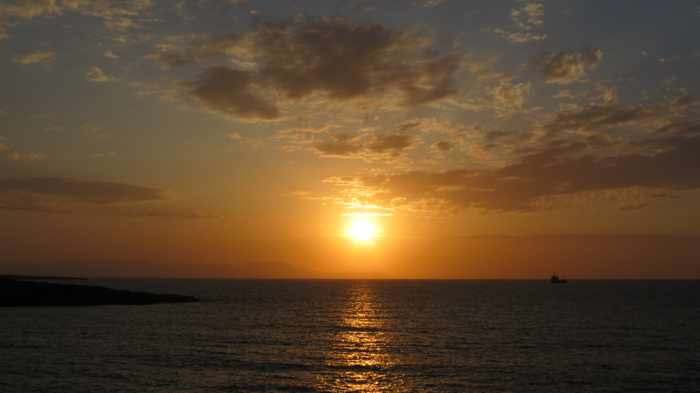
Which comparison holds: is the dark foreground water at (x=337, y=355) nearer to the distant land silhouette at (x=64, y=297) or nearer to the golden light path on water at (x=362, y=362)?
the golden light path on water at (x=362, y=362)

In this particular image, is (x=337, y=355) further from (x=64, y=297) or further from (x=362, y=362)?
(x=64, y=297)

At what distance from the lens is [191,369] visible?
44.6 m

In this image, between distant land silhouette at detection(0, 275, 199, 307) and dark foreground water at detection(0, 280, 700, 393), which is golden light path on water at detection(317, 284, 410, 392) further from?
distant land silhouette at detection(0, 275, 199, 307)

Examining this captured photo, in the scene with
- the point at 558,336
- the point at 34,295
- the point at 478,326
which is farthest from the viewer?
the point at 34,295

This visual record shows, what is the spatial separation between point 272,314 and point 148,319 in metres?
24.0

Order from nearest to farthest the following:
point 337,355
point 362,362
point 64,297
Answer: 1. point 362,362
2. point 337,355
3. point 64,297

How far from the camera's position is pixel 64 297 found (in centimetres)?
12031

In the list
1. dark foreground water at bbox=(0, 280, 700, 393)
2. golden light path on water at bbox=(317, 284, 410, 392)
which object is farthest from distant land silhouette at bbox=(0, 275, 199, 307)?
golden light path on water at bbox=(317, 284, 410, 392)

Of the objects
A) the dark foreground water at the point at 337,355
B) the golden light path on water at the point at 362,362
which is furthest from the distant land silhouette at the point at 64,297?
the golden light path on water at the point at 362,362

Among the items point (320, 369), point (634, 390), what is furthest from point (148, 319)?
point (634, 390)

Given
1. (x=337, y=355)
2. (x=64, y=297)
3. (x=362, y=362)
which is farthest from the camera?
(x=64, y=297)

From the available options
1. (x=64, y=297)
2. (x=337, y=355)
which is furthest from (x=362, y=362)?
(x=64, y=297)

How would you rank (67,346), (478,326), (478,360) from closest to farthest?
1. (478,360)
2. (67,346)
3. (478,326)

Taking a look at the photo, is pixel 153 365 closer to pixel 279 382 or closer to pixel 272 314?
pixel 279 382
